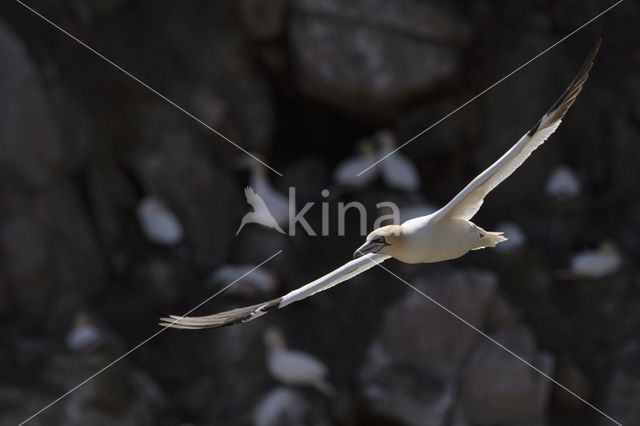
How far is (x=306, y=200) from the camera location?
13.1 m

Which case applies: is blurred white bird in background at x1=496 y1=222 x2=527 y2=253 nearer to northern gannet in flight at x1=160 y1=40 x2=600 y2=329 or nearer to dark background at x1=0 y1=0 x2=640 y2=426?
dark background at x1=0 y1=0 x2=640 y2=426

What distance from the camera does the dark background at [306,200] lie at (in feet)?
35.8

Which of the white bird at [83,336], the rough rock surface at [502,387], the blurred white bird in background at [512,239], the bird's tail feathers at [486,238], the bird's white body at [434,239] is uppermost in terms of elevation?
the bird's white body at [434,239]

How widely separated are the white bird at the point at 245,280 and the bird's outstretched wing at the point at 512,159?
18.5 ft

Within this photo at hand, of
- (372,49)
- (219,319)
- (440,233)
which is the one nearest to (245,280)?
(372,49)

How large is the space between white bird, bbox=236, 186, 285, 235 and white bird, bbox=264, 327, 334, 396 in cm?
148

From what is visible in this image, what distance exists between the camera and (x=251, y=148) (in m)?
12.8

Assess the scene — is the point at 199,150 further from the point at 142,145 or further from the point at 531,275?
the point at 531,275

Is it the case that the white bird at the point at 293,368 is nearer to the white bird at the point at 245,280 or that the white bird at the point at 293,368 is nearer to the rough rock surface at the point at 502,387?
the white bird at the point at 245,280

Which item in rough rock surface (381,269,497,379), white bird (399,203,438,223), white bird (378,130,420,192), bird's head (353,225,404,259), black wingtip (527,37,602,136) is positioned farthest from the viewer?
white bird (378,130,420,192)

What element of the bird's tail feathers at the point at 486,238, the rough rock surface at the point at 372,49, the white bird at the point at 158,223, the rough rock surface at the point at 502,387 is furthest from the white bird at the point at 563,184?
the bird's tail feathers at the point at 486,238

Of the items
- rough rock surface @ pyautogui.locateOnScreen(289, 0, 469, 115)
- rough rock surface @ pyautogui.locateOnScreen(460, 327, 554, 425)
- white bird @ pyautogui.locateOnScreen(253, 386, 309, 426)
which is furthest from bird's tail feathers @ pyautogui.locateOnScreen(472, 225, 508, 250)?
rough rock surface @ pyautogui.locateOnScreen(289, 0, 469, 115)

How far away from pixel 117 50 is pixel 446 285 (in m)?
4.31

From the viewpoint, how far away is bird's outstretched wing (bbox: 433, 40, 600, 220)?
591cm
